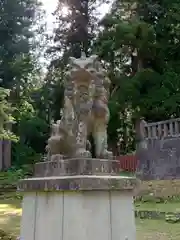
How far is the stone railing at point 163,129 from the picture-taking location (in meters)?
10.6

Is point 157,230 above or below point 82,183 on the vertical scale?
below

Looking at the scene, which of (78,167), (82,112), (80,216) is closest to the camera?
(80,216)

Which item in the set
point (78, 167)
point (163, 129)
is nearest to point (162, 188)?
point (163, 129)

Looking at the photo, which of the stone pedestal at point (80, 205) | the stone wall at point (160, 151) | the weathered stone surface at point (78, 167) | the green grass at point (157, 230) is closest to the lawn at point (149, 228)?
the green grass at point (157, 230)

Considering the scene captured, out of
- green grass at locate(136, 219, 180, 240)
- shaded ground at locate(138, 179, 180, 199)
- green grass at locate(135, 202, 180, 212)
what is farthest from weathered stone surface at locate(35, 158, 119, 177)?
shaded ground at locate(138, 179, 180, 199)

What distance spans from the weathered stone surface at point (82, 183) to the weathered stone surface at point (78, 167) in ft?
0.61

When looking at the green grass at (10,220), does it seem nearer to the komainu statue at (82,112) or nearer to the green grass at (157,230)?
the green grass at (157,230)

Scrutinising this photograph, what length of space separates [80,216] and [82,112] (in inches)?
48.5

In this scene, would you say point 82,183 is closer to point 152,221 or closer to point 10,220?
point 152,221

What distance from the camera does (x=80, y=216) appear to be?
9.02 ft

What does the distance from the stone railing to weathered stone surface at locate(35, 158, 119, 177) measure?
7507 mm

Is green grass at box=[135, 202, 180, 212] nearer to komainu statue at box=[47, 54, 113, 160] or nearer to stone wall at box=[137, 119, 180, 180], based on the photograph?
stone wall at box=[137, 119, 180, 180]

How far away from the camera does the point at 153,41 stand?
1470cm

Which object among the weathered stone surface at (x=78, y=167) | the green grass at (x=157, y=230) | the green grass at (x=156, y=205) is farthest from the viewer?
the green grass at (x=156, y=205)
